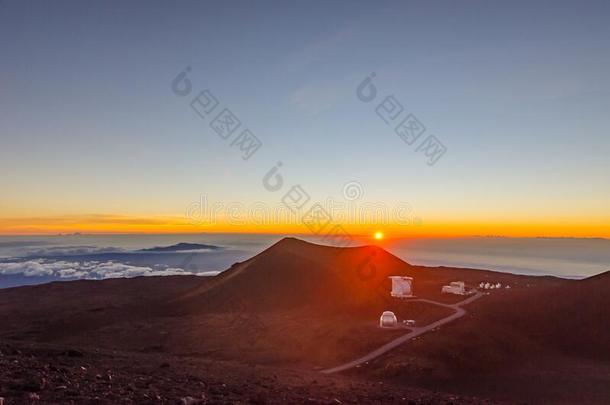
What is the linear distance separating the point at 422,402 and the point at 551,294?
3138 cm

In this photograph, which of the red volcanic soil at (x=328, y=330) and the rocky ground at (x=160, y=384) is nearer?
the rocky ground at (x=160, y=384)

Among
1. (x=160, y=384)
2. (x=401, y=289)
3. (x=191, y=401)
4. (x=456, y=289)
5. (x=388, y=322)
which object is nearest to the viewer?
(x=191, y=401)

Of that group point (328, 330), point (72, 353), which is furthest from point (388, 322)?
point (72, 353)

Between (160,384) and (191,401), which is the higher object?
(191,401)

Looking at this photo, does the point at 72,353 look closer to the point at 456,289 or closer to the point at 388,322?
the point at 388,322

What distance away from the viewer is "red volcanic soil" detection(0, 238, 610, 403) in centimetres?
2786

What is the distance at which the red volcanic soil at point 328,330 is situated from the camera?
27859 millimetres

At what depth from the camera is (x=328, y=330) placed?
3934cm

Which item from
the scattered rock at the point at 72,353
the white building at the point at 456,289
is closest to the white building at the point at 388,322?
the white building at the point at 456,289

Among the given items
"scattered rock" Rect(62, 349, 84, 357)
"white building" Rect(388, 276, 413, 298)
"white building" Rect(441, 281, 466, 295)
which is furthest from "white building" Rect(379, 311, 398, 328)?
"scattered rock" Rect(62, 349, 84, 357)

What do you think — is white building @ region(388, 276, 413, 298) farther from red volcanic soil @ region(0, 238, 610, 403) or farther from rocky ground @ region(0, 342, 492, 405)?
rocky ground @ region(0, 342, 492, 405)

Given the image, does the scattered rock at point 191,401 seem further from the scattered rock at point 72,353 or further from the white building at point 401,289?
the white building at point 401,289

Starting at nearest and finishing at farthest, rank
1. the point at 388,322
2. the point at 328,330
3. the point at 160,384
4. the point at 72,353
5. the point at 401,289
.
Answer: the point at 160,384, the point at 72,353, the point at 328,330, the point at 388,322, the point at 401,289

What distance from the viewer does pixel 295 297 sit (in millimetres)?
55562
